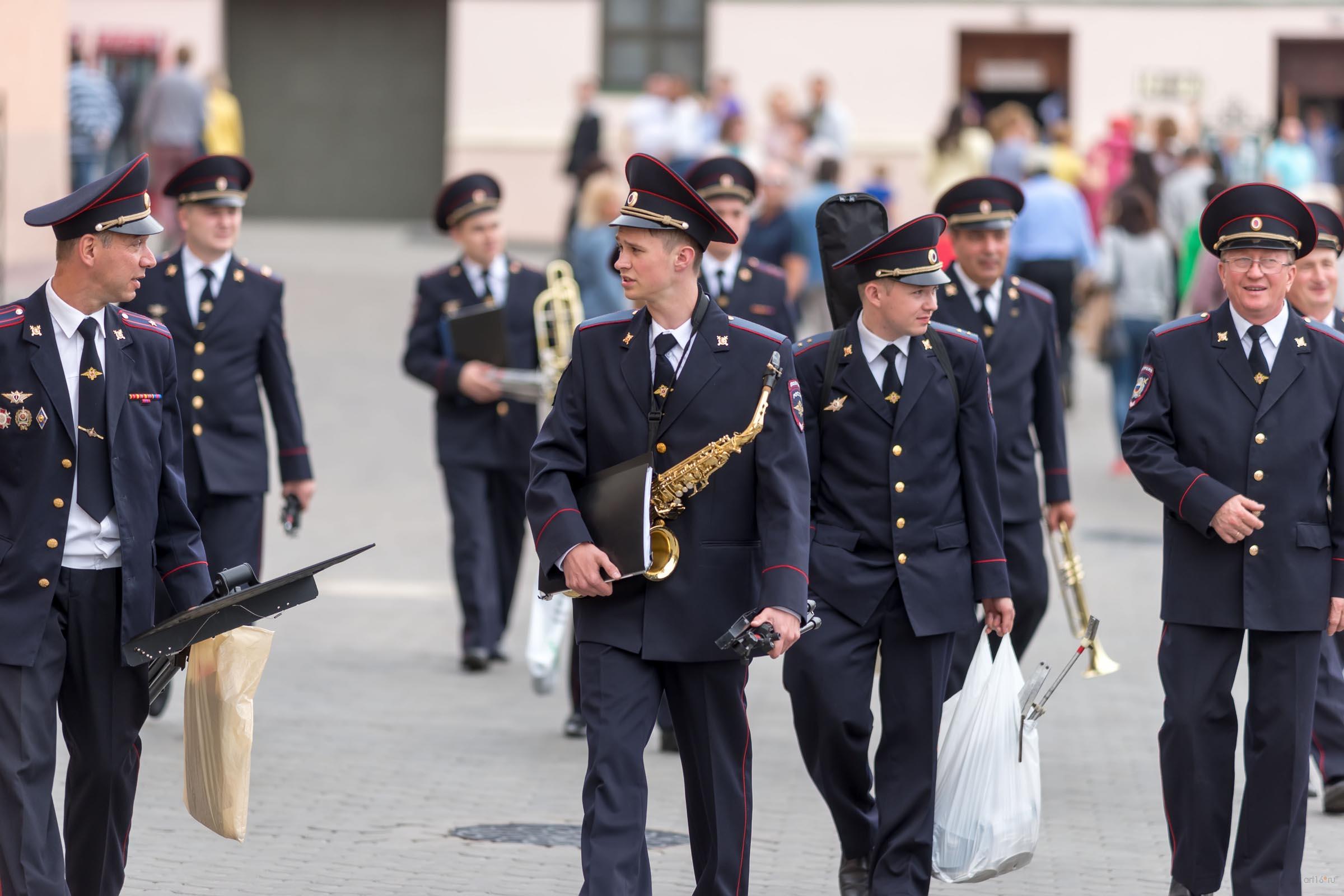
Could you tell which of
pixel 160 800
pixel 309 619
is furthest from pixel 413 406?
pixel 160 800

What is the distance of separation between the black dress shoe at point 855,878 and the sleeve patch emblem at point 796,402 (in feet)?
5.27

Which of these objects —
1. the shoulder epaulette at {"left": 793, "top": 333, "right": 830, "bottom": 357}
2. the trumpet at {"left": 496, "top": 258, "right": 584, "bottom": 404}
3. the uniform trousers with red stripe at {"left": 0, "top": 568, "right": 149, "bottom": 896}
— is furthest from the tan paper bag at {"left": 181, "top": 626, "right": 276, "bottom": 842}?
the trumpet at {"left": 496, "top": 258, "right": 584, "bottom": 404}

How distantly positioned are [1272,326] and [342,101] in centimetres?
2795

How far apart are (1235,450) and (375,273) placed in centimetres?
1952

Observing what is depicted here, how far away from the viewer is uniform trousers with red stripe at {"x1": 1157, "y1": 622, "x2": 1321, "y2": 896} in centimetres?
617

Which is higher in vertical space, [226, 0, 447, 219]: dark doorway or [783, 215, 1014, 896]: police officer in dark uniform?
[226, 0, 447, 219]: dark doorway

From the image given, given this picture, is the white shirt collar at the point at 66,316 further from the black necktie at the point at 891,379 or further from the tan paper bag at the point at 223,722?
the black necktie at the point at 891,379

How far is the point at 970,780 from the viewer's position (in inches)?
246

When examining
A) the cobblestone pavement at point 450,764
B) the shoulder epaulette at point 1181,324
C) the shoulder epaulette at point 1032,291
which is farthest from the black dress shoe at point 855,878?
the shoulder epaulette at point 1032,291

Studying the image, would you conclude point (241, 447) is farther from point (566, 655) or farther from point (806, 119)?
point (806, 119)

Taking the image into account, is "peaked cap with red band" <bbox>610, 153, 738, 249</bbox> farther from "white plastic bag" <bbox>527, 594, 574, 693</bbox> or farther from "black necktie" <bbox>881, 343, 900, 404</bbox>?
"white plastic bag" <bbox>527, 594, 574, 693</bbox>

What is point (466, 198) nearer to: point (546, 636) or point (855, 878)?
point (546, 636)

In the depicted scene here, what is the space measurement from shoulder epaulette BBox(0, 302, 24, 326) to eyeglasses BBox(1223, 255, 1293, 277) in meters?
3.51

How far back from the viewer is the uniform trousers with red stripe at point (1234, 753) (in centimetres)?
617
